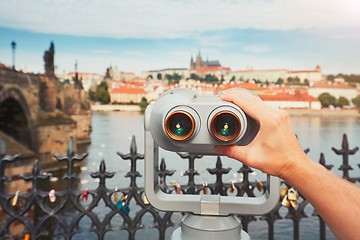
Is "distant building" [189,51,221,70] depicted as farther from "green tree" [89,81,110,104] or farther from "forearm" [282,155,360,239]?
"forearm" [282,155,360,239]

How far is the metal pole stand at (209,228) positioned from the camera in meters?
1.23

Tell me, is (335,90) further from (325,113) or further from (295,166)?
(295,166)

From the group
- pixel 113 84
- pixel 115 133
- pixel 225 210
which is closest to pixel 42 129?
pixel 115 133

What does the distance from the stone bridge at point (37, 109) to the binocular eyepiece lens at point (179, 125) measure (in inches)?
558

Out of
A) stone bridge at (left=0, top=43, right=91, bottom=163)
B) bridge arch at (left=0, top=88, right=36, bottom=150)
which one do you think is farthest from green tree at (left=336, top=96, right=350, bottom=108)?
bridge arch at (left=0, top=88, right=36, bottom=150)

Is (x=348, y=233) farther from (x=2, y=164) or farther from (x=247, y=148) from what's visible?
(x=2, y=164)

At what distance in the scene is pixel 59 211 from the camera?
8.46ft

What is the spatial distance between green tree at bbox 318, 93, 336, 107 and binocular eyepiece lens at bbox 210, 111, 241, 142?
28.5 m

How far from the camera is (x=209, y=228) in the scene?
1236mm

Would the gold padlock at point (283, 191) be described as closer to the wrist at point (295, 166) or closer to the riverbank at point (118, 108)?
the wrist at point (295, 166)

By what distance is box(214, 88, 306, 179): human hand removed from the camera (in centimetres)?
98

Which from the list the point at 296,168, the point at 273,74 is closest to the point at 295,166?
the point at 296,168

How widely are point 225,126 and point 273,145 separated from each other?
154 mm

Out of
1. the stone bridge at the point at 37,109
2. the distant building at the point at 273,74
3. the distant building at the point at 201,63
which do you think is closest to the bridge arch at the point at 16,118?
the stone bridge at the point at 37,109
